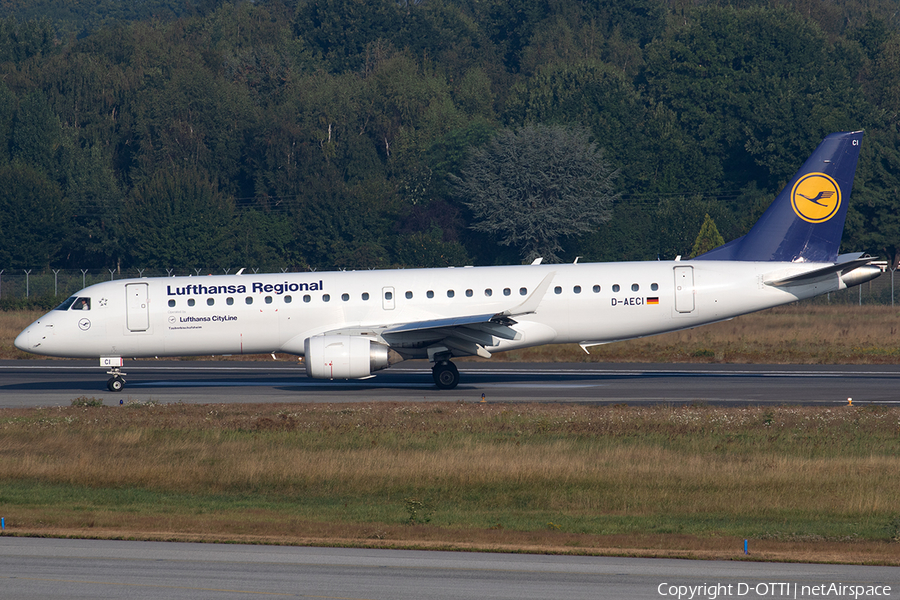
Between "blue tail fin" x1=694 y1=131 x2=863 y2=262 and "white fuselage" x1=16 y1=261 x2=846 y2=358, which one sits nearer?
"white fuselage" x1=16 y1=261 x2=846 y2=358

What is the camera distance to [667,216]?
94438 millimetres

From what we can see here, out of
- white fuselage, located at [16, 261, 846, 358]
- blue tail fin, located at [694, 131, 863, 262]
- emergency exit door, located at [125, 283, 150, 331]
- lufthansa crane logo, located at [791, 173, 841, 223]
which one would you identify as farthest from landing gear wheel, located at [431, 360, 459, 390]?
lufthansa crane logo, located at [791, 173, 841, 223]

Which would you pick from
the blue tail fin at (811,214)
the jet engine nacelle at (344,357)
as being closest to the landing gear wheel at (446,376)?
the jet engine nacelle at (344,357)

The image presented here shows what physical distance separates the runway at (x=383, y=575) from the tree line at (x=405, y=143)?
2851 inches

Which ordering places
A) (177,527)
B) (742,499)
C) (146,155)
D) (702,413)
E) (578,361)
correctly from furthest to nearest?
(146,155), (578,361), (702,413), (742,499), (177,527)

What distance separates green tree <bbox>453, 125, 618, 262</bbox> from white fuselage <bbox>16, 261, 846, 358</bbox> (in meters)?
56.2

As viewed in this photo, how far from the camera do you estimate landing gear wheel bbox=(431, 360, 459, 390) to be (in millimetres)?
31719

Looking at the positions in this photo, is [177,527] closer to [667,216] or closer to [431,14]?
[667,216]

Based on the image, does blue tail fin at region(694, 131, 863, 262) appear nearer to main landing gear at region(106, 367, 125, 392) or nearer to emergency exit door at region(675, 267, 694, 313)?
emergency exit door at region(675, 267, 694, 313)

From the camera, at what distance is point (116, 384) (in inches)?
1267

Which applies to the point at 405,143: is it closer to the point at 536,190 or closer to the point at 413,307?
the point at 536,190

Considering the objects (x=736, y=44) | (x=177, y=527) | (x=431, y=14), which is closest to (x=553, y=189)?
(x=736, y=44)

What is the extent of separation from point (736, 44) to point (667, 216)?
28589mm

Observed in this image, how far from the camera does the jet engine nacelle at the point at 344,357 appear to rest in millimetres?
29266
